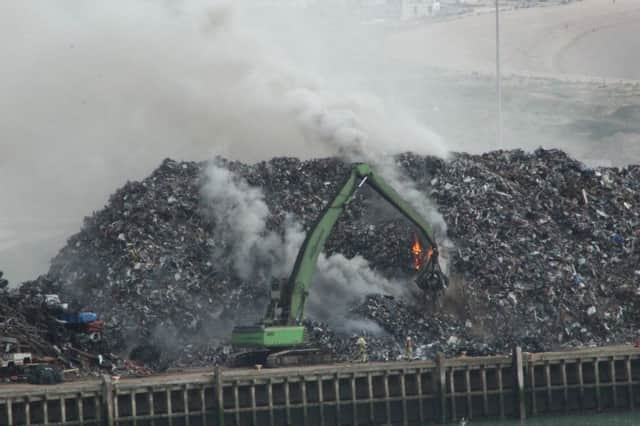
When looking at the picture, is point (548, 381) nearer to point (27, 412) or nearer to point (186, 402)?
point (186, 402)

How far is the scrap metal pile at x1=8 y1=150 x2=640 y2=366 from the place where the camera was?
57125 millimetres

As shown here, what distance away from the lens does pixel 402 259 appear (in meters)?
60.9

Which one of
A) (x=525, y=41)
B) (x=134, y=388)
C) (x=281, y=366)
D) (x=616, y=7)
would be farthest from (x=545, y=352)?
(x=616, y=7)

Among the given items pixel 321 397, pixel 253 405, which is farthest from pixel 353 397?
pixel 253 405

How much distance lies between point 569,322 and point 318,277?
8025mm

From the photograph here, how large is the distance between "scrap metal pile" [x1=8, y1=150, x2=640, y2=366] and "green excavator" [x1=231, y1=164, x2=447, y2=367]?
5.31ft

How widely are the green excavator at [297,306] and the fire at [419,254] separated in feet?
3.74

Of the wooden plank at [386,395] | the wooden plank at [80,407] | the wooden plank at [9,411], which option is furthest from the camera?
the wooden plank at [386,395]

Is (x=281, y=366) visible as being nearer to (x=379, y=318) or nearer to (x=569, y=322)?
(x=379, y=318)

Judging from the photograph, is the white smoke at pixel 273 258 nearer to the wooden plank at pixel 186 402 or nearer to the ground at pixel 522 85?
the wooden plank at pixel 186 402

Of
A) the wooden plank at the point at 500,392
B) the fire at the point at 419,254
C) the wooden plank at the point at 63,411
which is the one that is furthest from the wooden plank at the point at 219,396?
the fire at the point at 419,254

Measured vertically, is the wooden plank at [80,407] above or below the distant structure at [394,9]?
below

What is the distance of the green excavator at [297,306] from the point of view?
5347 centimetres

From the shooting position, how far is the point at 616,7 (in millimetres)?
157375
